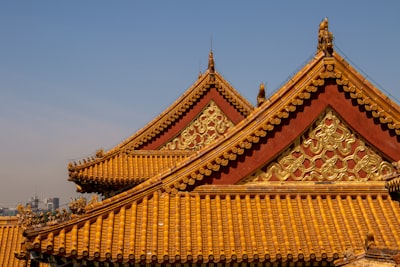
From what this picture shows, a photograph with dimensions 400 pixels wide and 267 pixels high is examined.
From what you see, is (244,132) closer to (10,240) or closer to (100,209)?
(100,209)

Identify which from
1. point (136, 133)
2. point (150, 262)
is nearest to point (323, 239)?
point (150, 262)

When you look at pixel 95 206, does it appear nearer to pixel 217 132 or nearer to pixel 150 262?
pixel 150 262

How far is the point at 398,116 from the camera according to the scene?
12.9 metres

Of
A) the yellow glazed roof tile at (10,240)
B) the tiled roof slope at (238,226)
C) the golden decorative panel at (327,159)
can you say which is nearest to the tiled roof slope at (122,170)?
the golden decorative panel at (327,159)

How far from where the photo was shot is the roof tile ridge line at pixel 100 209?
10050mm

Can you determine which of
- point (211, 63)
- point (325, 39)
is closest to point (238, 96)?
point (211, 63)

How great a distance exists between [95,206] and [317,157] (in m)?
5.57

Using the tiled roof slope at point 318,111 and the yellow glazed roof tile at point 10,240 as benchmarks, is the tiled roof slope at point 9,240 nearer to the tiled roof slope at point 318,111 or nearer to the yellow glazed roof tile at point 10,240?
the yellow glazed roof tile at point 10,240

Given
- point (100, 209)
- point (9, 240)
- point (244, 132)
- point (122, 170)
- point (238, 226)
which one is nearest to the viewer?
point (100, 209)

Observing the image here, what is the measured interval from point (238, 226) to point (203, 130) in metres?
11.0

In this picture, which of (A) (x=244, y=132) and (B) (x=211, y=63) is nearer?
(A) (x=244, y=132)

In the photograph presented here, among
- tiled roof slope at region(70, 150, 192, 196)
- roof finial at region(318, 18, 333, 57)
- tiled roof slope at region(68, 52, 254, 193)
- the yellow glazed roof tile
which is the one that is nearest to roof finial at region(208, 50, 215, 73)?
tiled roof slope at region(68, 52, 254, 193)

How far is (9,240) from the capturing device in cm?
2761

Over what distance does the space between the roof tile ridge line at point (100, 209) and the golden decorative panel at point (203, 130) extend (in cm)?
987
